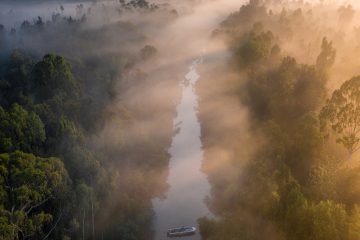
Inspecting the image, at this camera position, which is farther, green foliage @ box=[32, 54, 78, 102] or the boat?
green foliage @ box=[32, 54, 78, 102]

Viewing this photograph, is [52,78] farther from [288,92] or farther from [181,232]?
[288,92]

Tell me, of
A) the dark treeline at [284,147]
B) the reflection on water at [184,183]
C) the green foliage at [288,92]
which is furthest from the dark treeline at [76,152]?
the green foliage at [288,92]

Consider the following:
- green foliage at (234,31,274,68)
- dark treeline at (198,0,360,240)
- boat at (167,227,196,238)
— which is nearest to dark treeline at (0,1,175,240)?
boat at (167,227,196,238)

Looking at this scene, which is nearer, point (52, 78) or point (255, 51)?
point (52, 78)

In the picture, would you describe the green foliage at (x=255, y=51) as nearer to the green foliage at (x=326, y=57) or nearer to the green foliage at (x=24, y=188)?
the green foliage at (x=326, y=57)

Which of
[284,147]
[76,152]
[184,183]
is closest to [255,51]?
[284,147]

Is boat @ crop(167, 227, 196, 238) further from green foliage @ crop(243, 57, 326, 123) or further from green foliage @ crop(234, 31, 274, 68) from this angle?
green foliage @ crop(234, 31, 274, 68)

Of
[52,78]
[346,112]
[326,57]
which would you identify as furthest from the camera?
[326,57]
